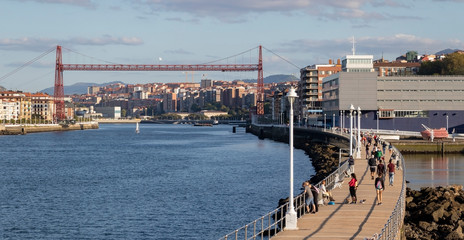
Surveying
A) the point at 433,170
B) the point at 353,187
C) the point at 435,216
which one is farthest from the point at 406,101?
the point at 353,187

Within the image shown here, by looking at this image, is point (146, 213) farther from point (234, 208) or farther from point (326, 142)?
point (326, 142)

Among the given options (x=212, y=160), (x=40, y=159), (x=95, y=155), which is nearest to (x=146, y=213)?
(x=212, y=160)

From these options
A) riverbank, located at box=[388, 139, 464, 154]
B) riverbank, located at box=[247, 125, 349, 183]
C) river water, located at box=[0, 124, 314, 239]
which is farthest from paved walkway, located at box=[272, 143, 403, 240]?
riverbank, located at box=[388, 139, 464, 154]

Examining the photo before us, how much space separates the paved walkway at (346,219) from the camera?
1981 cm

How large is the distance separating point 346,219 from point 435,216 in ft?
18.7

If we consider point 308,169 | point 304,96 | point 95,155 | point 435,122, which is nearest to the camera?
point 308,169

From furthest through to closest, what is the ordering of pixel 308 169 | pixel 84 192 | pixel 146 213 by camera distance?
pixel 308 169 < pixel 84 192 < pixel 146 213

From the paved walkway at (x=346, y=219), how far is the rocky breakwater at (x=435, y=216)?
1074 millimetres

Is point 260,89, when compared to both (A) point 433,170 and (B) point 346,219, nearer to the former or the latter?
(A) point 433,170

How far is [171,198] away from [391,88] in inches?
3028

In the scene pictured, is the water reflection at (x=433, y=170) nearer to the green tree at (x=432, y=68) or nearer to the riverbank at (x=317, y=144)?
the riverbank at (x=317, y=144)

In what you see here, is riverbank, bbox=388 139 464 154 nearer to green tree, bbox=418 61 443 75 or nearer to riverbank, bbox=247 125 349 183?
riverbank, bbox=247 125 349 183

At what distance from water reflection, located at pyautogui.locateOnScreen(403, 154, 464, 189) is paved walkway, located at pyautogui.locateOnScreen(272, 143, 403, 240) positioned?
702 inches

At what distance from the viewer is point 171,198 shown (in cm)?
4134
